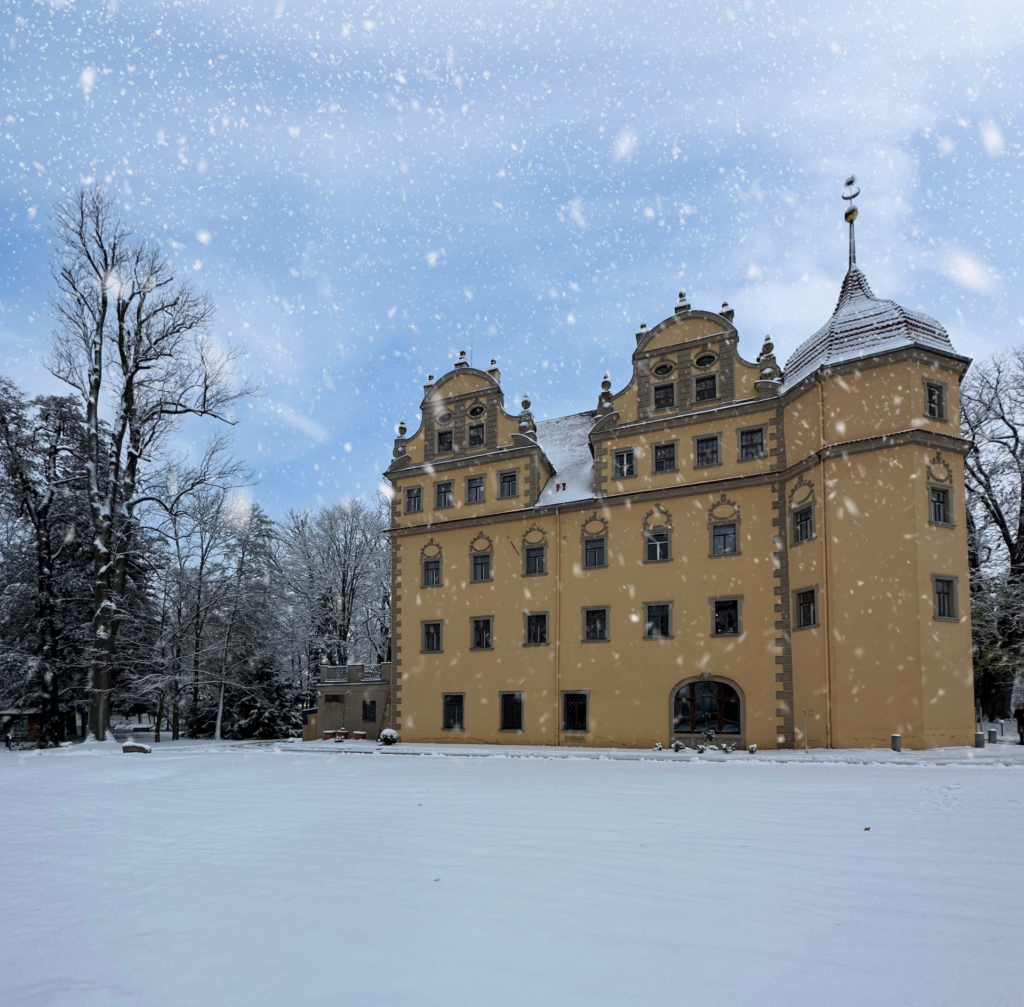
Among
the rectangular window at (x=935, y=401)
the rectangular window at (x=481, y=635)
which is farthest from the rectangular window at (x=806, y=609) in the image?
the rectangular window at (x=481, y=635)

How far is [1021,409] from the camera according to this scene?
3247 cm

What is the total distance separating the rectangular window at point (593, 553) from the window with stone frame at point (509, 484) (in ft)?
11.9

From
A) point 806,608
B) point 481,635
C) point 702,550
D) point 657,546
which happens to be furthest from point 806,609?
point 481,635

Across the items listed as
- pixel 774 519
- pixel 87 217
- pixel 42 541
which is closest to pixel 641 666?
pixel 774 519

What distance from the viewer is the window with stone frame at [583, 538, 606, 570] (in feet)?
94.1

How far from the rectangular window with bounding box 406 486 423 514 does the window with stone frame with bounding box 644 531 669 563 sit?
392 inches

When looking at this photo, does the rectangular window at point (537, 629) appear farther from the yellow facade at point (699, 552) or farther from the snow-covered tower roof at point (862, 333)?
the snow-covered tower roof at point (862, 333)

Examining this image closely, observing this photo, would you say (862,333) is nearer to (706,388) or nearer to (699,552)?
(706,388)

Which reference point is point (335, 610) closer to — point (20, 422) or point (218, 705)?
point (218, 705)

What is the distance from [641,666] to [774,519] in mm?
6498

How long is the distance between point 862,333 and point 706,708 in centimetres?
1257

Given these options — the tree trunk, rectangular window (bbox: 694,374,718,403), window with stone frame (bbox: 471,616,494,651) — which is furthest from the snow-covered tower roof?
the tree trunk

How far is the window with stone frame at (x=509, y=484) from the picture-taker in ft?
101

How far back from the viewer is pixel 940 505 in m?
23.2
